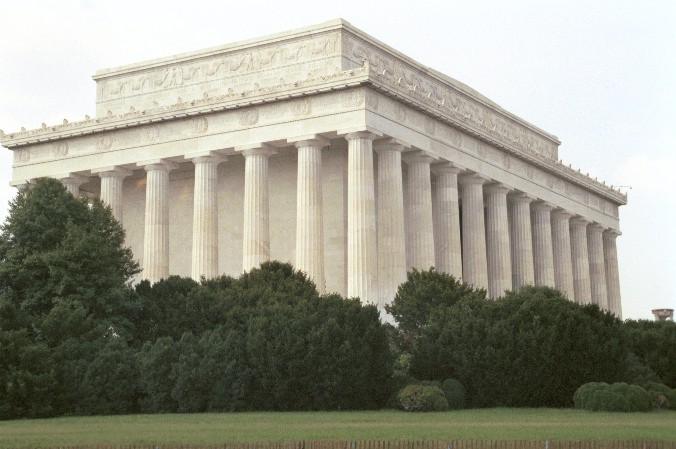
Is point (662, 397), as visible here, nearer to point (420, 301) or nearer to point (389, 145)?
point (420, 301)

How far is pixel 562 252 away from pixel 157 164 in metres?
43.1

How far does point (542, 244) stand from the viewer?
373 ft

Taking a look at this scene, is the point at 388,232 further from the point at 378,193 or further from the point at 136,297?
the point at 136,297

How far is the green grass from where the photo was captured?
41.3m

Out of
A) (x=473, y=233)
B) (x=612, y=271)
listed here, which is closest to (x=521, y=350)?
(x=473, y=233)

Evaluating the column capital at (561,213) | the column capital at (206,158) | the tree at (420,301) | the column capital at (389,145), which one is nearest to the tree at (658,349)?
the tree at (420,301)

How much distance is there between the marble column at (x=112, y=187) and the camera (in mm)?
98000

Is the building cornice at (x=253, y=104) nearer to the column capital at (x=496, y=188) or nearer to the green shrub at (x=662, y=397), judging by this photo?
the column capital at (x=496, y=188)

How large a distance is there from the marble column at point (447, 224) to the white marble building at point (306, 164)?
127 millimetres

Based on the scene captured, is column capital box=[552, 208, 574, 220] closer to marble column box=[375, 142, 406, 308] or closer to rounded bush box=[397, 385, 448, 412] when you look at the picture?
marble column box=[375, 142, 406, 308]

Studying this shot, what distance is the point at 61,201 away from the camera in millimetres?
70000

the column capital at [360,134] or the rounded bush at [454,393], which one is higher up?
the column capital at [360,134]

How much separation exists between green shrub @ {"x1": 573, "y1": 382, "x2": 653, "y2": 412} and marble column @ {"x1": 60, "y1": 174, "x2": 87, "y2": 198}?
176 feet

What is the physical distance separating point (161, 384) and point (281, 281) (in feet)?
51.2
